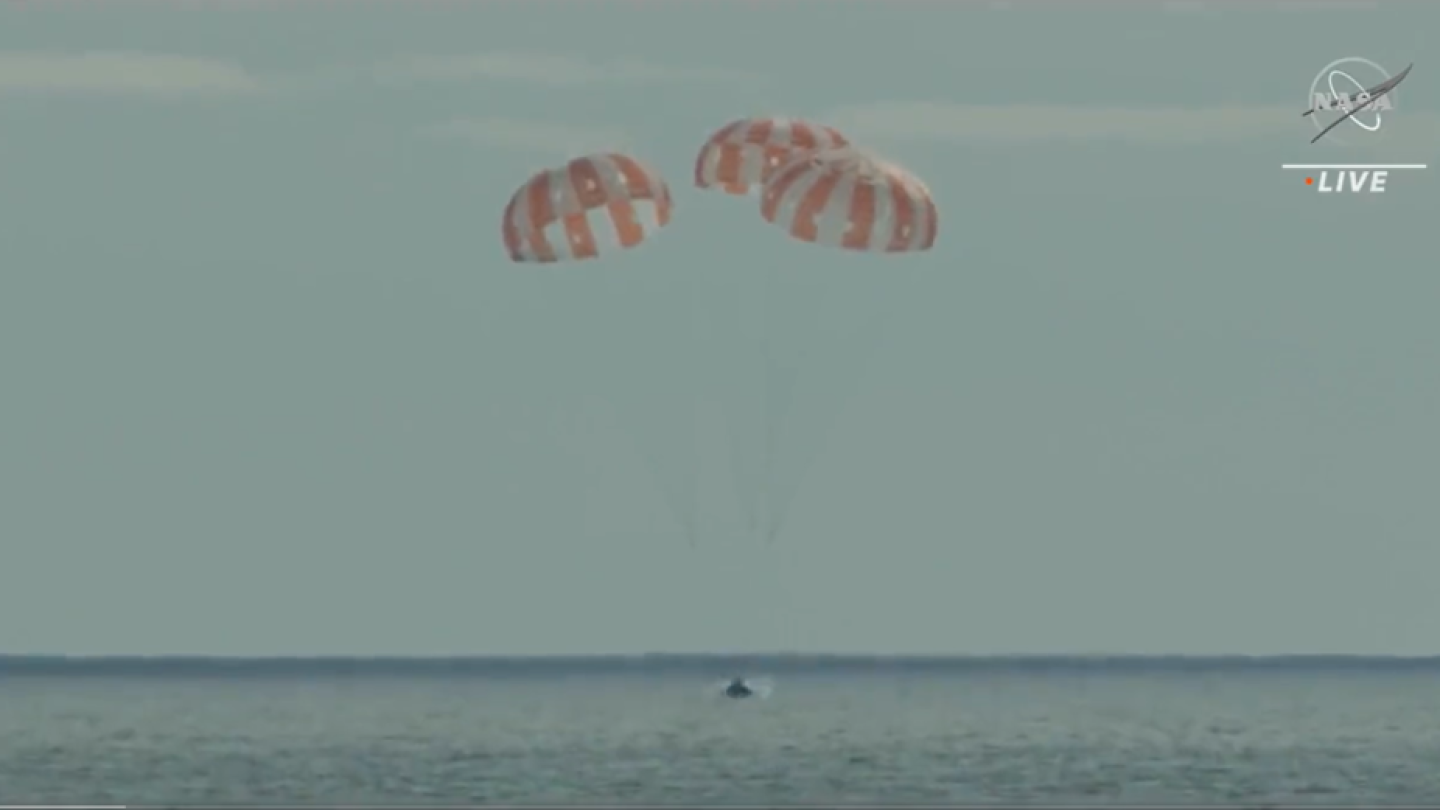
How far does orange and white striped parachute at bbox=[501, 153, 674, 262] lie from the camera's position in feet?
138

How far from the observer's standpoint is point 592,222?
138 ft

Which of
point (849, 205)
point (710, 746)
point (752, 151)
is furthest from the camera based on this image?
point (710, 746)

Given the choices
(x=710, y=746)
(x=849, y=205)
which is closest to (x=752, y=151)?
(x=849, y=205)

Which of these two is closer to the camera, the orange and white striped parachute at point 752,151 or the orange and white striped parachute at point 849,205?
the orange and white striped parachute at point 849,205

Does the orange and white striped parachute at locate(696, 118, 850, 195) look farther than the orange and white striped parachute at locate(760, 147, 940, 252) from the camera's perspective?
Yes

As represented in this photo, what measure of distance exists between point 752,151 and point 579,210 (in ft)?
8.20

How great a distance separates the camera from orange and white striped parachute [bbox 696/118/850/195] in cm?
4253

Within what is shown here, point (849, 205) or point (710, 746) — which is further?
point (710, 746)

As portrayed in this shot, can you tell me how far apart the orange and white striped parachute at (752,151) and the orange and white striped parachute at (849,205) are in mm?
738

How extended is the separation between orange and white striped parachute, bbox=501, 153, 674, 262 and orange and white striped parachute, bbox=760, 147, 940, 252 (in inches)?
70.3

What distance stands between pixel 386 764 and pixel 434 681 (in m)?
95.8

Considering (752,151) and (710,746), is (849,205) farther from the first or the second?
(710,746)

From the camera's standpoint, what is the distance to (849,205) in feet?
135

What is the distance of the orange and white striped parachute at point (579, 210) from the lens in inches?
1652
